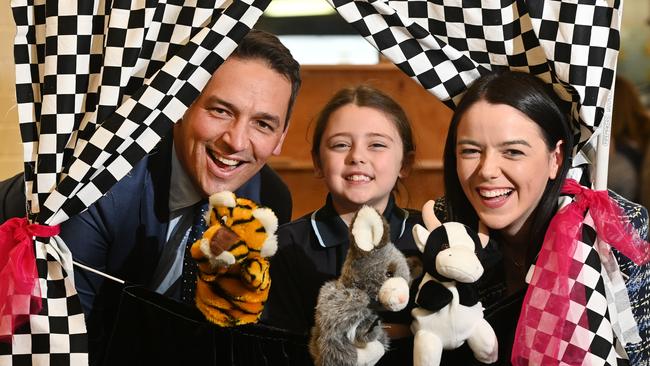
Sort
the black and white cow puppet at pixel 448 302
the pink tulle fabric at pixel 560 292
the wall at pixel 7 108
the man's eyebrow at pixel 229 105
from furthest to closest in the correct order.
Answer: the wall at pixel 7 108, the man's eyebrow at pixel 229 105, the pink tulle fabric at pixel 560 292, the black and white cow puppet at pixel 448 302

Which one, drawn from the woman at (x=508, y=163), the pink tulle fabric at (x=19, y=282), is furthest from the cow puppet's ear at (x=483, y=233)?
the pink tulle fabric at (x=19, y=282)

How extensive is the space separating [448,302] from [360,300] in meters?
0.16

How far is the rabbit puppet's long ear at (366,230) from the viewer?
165cm

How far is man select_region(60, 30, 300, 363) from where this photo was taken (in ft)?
6.70

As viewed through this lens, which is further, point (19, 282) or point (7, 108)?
point (7, 108)

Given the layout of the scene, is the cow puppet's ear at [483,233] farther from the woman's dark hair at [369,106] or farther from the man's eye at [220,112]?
the man's eye at [220,112]

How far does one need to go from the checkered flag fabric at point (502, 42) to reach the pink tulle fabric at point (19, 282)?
30.7 inches

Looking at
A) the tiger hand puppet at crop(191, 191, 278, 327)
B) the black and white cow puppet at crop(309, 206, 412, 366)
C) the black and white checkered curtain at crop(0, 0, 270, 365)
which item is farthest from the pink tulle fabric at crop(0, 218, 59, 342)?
the black and white cow puppet at crop(309, 206, 412, 366)

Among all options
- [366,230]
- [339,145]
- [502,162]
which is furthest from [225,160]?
[502,162]

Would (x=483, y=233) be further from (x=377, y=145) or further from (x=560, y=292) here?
(x=377, y=145)

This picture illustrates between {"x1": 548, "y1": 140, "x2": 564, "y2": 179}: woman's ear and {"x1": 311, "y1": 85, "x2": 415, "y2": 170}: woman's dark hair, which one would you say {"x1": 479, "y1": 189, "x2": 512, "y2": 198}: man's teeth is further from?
{"x1": 311, "y1": 85, "x2": 415, "y2": 170}: woman's dark hair

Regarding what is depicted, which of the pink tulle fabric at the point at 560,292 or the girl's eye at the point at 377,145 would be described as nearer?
the pink tulle fabric at the point at 560,292

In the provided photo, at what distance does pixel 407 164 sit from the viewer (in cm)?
215

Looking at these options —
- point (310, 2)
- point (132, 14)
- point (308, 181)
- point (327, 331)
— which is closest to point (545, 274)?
point (327, 331)
